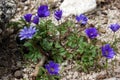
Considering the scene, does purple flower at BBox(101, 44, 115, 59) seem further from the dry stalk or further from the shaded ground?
the dry stalk

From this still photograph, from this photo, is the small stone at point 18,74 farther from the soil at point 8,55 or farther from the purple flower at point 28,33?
the purple flower at point 28,33

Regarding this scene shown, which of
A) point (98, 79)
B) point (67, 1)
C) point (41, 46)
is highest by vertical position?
point (67, 1)

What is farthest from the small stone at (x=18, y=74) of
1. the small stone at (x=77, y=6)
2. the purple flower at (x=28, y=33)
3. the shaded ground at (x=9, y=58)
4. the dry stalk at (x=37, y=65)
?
the small stone at (x=77, y=6)

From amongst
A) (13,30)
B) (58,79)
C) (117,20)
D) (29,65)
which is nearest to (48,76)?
(58,79)

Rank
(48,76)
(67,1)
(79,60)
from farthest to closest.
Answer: (67,1)
(79,60)
(48,76)

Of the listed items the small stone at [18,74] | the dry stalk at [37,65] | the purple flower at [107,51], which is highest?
the purple flower at [107,51]

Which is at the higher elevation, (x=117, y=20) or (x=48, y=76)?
(x=117, y=20)

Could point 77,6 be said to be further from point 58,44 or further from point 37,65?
point 37,65

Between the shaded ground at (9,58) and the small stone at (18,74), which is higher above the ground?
the shaded ground at (9,58)

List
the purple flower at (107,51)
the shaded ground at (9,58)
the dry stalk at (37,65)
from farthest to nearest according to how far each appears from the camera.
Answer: the shaded ground at (9,58)
the dry stalk at (37,65)
the purple flower at (107,51)

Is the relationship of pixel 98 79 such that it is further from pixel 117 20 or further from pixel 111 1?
pixel 111 1
